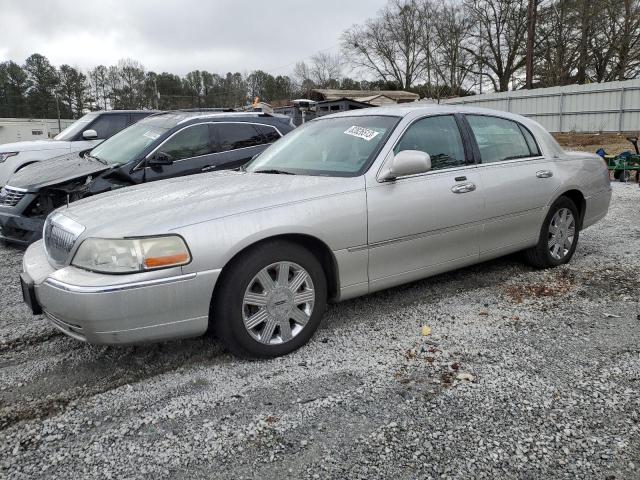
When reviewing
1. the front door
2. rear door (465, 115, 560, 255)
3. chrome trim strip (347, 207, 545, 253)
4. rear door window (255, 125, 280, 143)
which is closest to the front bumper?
chrome trim strip (347, 207, 545, 253)

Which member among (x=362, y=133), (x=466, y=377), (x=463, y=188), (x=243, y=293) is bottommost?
(x=466, y=377)

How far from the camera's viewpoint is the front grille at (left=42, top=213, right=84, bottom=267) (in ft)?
9.96

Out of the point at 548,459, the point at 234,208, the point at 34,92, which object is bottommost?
the point at 548,459

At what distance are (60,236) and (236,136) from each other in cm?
396

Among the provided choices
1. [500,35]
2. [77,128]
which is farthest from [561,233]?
[500,35]

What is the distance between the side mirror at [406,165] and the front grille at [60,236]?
6.59 feet

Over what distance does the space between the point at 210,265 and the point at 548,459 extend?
1.93 meters

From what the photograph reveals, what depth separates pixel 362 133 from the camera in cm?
396

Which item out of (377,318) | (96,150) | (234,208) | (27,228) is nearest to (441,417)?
(377,318)

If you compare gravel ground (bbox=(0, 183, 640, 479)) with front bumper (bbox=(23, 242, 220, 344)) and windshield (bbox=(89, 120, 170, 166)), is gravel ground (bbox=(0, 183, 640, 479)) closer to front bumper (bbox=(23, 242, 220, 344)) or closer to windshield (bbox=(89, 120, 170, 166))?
front bumper (bbox=(23, 242, 220, 344))

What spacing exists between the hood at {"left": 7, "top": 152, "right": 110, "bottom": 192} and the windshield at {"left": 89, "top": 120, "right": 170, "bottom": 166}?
0.19 metres

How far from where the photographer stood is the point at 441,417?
259 centimetres

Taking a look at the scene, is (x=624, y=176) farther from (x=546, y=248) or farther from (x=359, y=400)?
(x=359, y=400)

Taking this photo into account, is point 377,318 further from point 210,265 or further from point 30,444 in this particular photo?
point 30,444
